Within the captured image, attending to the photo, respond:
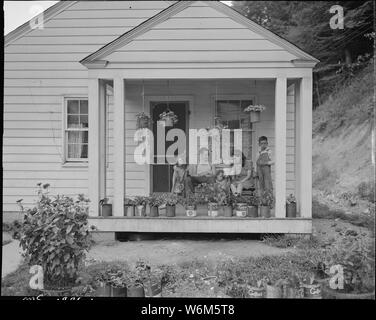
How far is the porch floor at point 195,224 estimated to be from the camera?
4629 mm

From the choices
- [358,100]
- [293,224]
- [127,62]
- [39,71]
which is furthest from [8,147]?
[358,100]

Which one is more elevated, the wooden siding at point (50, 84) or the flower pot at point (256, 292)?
the wooden siding at point (50, 84)

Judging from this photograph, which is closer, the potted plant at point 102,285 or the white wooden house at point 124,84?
the potted plant at point 102,285

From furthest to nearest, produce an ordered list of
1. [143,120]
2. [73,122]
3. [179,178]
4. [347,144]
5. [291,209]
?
[73,122] → [179,178] → [143,120] → [291,209] → [347,144]

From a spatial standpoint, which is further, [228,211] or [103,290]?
[228,211]

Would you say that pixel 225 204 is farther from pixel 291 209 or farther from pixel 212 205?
pixel 291 209

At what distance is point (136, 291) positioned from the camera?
3240 mm

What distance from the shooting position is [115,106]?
481 centimetres

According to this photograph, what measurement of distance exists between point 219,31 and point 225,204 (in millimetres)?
1976

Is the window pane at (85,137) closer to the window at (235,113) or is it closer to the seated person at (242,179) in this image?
the window at (235,113)

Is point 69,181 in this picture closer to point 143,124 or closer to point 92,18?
point 143,124

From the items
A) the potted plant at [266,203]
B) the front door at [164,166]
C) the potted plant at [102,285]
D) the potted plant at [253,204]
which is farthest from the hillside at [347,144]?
the potted plant at [102,285]

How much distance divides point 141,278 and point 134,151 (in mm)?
2206

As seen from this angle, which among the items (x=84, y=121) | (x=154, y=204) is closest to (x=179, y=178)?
(x=154, y=204)
